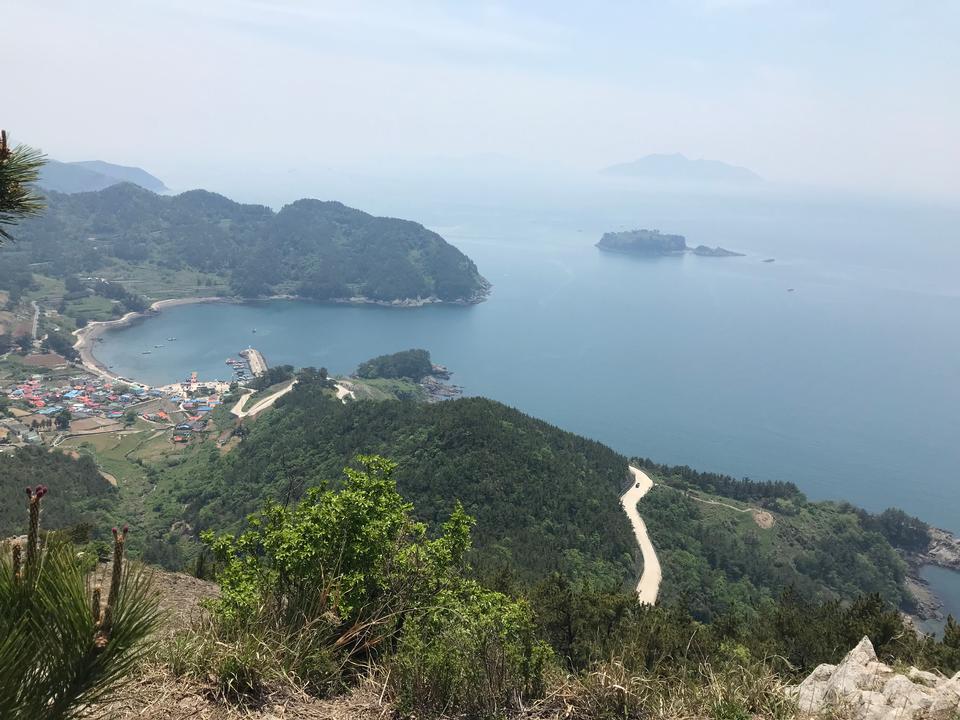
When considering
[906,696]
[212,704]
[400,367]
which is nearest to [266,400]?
[400,367]

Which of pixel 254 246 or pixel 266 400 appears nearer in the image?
pixel 266 400

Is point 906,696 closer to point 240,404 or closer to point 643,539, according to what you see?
point 643,539

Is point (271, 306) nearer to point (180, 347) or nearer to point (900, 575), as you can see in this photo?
point (180, 347)

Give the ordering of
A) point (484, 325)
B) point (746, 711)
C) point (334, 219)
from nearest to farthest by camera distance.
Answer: point (746, 711), point (484, 325), point (334, 219)

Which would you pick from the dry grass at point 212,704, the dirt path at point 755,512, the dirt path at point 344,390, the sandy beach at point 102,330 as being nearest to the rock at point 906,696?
the dry grass at point 212,704

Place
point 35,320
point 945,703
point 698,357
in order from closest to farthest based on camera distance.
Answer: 1. point 945,703
2. point 35,320
3. point 698,357

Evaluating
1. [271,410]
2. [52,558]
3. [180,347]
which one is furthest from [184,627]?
[180,347]
